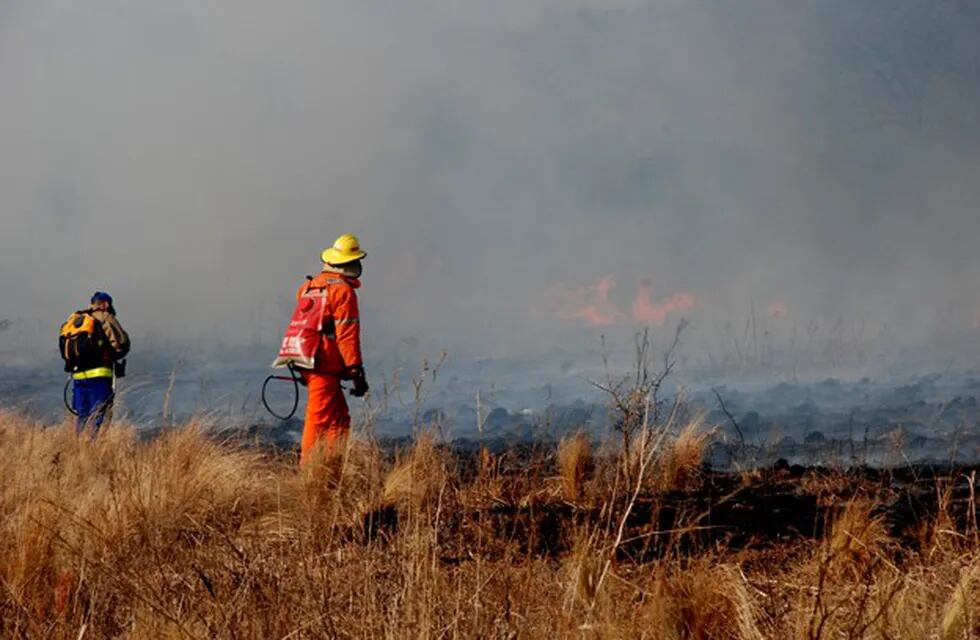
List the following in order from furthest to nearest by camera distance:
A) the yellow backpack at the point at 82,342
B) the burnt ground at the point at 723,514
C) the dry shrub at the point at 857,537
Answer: the yellow backpack at the point at 82,342, the burnt ground at the point at 723,514, the dry shrub at the point at 857,537

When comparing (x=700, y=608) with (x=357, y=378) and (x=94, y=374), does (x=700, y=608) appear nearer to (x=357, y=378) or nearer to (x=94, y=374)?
(x=357, y=378)

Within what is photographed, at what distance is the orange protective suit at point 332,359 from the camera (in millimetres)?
7453

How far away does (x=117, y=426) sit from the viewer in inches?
381

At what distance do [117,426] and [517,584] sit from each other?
7073mm

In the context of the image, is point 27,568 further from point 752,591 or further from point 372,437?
point 752,591

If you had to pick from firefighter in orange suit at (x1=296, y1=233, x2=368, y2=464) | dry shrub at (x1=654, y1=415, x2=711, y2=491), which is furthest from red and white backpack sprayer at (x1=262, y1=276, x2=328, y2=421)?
dry shrub at (x1=654, y1=415, x2=711, y2=491)

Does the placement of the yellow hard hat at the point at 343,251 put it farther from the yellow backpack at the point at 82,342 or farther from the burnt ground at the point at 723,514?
the yellow backpack at the point at 82,342

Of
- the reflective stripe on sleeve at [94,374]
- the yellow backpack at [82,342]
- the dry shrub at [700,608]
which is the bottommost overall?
the dry shrub at [700,608]

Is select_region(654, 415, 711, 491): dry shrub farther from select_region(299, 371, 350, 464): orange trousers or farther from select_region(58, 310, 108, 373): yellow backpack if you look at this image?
select_region(58, 310, 108, 373): yellow backpack

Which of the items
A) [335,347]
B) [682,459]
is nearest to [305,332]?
[335,347]

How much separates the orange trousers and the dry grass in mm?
273

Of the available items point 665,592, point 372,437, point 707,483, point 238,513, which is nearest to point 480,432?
point 372,437

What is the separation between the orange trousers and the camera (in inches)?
297

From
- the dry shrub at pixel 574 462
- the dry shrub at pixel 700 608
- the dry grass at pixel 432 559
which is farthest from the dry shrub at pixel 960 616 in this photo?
the dry shrub at pixel 574 462
